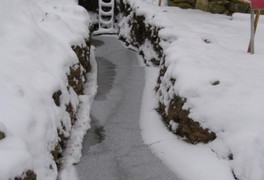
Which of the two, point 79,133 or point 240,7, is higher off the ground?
point 240,7

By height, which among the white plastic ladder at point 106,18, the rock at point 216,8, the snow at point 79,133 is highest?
the rock at point 216,8

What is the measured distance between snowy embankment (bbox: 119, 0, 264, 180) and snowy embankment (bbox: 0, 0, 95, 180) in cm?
118

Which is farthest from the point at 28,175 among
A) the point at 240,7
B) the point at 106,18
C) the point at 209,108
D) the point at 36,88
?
the point at 106,18

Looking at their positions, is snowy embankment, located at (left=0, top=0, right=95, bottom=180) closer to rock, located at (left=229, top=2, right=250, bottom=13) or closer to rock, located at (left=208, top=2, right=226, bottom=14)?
rock, located at (left=208, top=2, right=226, bottom=14)

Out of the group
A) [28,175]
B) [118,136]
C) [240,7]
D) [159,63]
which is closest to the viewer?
[28,175]

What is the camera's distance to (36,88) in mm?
3512

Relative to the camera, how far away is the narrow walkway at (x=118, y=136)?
343 cm

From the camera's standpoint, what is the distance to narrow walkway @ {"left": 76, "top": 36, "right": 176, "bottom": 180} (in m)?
3.43

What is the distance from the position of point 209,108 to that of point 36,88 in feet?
6.41

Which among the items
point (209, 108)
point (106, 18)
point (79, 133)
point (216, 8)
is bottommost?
point (106, 18)

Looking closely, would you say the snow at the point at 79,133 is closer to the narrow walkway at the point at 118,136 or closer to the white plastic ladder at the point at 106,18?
the narrow walkway at the point at 118,136

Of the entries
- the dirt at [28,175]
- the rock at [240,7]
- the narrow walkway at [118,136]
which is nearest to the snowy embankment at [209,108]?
the narrow walkway at [118,136]

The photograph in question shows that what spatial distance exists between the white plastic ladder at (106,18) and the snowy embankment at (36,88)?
406 centimetres

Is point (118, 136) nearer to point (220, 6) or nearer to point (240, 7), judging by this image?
point (220, 6)
